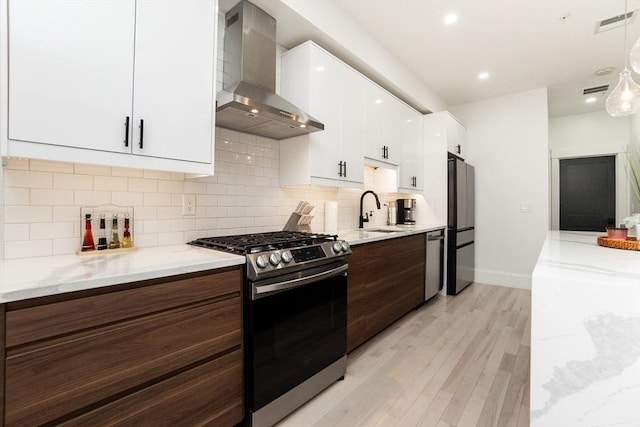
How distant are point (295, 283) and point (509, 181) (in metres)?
4.22

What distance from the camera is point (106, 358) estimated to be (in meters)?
1.10

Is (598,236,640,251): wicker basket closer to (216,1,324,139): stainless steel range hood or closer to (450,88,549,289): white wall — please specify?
(216,1,324,139): stainless steel range hood

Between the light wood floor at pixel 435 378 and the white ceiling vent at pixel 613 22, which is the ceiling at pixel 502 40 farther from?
the light wood floor at pixel 435 378

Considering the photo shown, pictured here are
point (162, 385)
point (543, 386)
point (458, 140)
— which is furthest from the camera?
point (458, 140)

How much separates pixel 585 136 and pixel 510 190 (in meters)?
2.28

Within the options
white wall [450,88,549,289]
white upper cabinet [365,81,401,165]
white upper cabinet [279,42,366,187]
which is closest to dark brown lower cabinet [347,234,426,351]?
white upper cabinet [279,42,366,187]

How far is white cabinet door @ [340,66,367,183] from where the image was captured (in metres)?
2.72

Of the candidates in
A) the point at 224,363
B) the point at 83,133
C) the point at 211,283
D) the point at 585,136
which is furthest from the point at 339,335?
the point at 585,136

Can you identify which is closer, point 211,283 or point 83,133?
point 83,133

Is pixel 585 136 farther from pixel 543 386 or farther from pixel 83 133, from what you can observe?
pixel 83 133

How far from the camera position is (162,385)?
4.09 ft

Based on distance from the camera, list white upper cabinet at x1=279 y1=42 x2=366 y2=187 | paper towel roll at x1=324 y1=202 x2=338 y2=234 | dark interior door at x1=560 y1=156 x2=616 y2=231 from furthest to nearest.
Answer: dark interior door at x1=560 y1=156 x2=616 y2=231, paper towel roll at x1=324 y1=202 x2=338 y2=234, white upper cabinet at x1=279 y1=42 x2=366 y2=187

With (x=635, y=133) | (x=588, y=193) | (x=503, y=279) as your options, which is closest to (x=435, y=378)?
(x=503, y=279)

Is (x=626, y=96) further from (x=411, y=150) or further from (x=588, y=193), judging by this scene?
(x=588, y=193)
